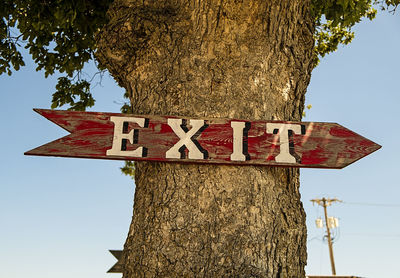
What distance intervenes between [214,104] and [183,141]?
12.6 inches

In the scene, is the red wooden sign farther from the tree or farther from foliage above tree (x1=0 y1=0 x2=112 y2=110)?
foliage above tree (x1=0 y1=0 x2=112 y2=110)

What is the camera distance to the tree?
221 cm

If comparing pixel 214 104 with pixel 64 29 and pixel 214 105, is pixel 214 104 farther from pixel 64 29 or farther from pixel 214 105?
pixel 64 29

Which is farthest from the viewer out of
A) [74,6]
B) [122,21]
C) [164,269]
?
[74,6]

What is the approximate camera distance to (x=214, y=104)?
252 centimetres

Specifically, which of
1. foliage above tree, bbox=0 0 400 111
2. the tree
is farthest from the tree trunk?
foliage above tree, bbox=0 0 400 111

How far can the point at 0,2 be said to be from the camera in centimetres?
510

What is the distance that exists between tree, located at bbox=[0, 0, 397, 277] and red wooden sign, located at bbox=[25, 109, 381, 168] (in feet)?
0.27

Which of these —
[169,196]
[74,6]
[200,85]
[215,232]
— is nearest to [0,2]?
[74,6]

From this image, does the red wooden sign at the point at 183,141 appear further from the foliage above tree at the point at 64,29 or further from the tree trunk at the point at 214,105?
the foliage above tree at the point at 64,29

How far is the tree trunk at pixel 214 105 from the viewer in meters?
2.21

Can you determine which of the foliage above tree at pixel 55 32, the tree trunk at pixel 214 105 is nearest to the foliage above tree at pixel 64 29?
the foliage above tree at pixel 55 32

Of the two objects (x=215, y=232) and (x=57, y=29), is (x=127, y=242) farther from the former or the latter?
(x=57, y=29)

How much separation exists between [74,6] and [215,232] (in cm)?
357
